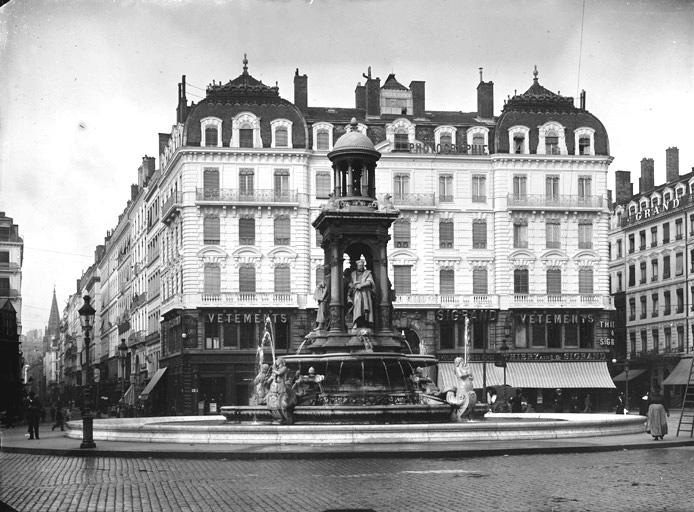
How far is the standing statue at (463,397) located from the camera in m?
30.9

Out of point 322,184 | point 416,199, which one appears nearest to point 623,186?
point 416,199

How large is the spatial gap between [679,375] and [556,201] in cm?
1342

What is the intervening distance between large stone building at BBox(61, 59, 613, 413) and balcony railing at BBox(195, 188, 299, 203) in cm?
8

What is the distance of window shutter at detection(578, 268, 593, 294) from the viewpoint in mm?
67125

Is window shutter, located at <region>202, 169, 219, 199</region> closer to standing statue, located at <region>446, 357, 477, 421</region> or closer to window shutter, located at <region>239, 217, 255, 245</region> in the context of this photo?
window shutter, located at <region>239, 217, 255, 245</region>

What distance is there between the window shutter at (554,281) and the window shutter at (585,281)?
1315mm

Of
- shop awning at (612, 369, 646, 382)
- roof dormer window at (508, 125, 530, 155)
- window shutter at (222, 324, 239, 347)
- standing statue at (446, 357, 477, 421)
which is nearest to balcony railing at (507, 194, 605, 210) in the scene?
roof dormer window at (508, 125, 530, 155)

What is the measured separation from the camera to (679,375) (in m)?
68.9

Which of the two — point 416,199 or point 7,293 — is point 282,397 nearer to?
point 416,199

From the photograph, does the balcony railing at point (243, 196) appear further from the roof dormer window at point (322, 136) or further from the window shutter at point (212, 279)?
the window shutter at point (212, 279)

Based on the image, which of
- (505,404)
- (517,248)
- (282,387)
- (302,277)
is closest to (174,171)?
(302,277)

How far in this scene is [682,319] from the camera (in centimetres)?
7488

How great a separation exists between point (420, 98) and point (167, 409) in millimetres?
25043

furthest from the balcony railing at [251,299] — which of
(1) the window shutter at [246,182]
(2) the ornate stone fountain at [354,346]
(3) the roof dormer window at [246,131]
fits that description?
(2) the ornate stone fountain at [354,346]
